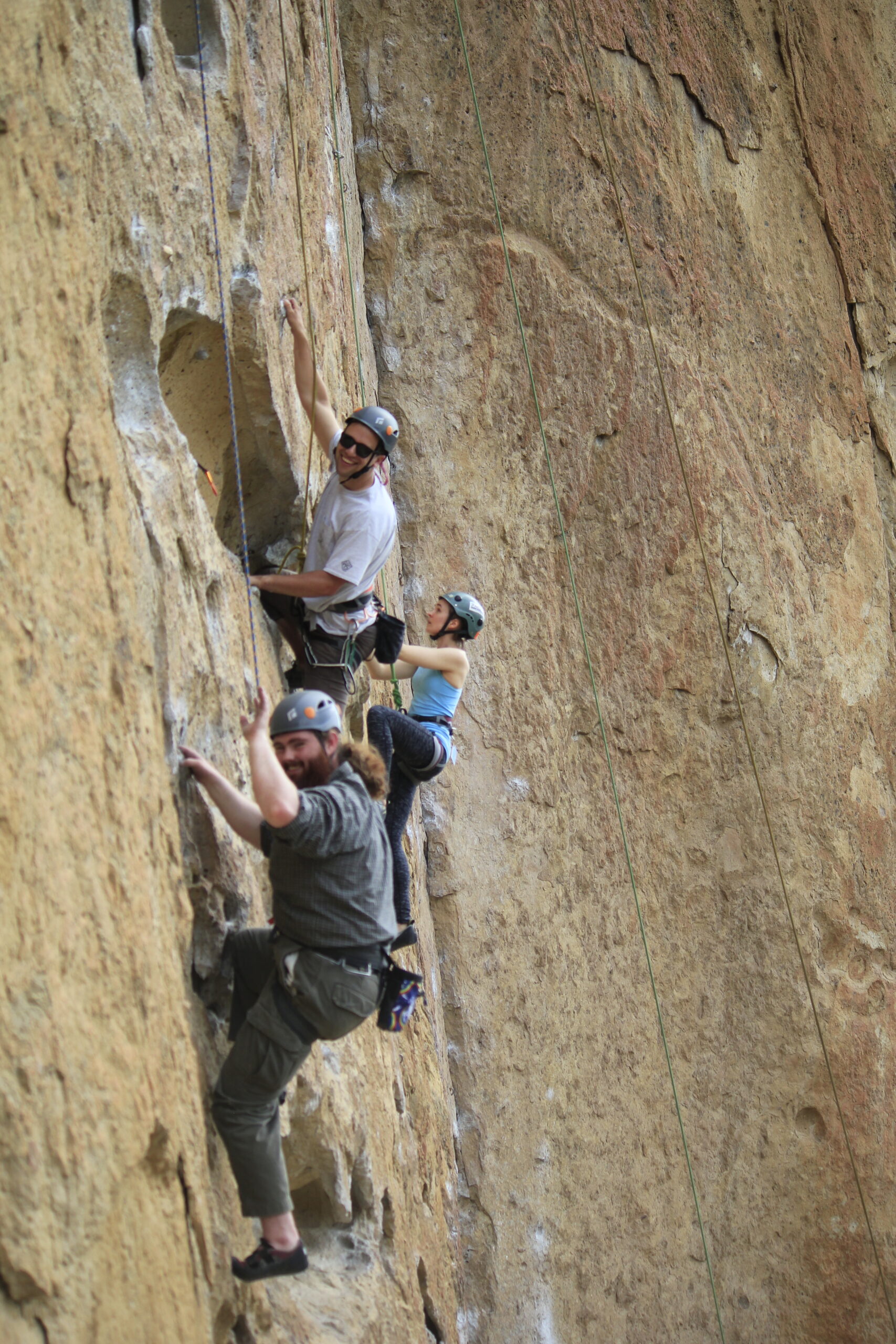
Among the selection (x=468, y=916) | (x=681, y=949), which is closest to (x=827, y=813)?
(x=681, y=949)

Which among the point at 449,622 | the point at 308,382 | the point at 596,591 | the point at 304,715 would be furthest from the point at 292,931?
the point at 596,591

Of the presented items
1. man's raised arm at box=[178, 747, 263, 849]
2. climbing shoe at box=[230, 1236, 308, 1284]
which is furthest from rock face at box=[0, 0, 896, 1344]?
climbing shoe at box=[230, 1236, 308, 1284]

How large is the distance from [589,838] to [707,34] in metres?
6.16

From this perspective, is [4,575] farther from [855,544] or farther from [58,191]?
[855,544]

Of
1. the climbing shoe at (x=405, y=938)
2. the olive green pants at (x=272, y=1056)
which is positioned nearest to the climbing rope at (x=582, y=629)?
the climbing shoe at (x=405, y=938)

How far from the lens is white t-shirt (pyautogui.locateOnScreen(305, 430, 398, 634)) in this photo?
5500 mm

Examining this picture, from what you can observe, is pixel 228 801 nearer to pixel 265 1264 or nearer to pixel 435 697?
pixel 265 1264

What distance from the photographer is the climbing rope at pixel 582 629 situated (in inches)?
360

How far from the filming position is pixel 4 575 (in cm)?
325

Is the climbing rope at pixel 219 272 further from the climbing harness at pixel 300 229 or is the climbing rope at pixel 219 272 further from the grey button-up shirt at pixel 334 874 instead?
the grey button-up shirt at pixel 334 874

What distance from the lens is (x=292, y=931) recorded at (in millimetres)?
4203

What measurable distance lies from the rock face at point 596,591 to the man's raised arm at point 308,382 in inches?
4.7

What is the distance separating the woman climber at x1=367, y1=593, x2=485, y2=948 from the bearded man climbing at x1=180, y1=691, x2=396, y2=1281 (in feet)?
4.68

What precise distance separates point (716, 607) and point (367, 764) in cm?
583
